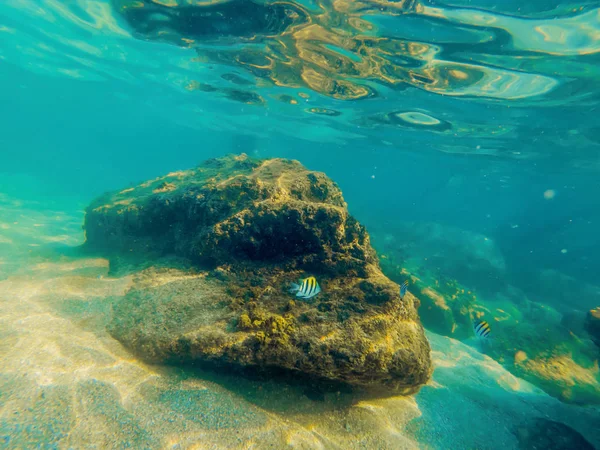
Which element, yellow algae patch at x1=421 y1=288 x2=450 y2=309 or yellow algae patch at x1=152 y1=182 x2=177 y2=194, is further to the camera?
yellow algae patch at x1=421 y1=288 x2=450 y2=309

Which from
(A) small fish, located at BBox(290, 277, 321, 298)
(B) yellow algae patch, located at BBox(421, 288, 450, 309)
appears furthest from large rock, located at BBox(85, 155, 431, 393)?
(B) yellow algae patch, located at BBox(421, 288, 450, 309)

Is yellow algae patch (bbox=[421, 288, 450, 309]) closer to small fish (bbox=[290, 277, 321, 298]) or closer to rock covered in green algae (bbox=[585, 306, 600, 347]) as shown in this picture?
rock covered in green algae (bbox=[585, 306, 600, 347])

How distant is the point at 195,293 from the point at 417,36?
1226cm

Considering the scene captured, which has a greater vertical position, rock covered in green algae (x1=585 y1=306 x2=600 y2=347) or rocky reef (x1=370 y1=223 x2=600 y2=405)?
rock covered in green algae (x1=585 y1=306 x2=600 y2=347)

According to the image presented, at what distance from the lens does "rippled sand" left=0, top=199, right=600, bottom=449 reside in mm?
3186

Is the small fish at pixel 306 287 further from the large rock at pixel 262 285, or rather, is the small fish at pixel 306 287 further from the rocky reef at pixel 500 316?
the rocky reef at pixel 500 316

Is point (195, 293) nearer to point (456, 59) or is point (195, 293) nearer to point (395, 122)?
point (456, 59)

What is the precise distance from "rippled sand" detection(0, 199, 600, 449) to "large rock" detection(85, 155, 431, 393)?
1.21 feet

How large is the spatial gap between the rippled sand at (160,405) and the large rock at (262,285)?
37 cm

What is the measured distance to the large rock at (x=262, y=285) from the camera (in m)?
4.02

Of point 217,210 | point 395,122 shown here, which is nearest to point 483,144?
point 395,122

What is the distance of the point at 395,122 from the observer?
75.9 feet

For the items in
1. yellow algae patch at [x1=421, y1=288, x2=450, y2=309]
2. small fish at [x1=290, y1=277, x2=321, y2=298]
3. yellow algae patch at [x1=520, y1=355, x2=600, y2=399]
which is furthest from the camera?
yellow algae patch at [x1=421, y1=288, x2=450, y2=309]

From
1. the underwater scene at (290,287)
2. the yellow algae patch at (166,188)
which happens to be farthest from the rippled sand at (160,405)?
the yellow algae patch at (166,188)
